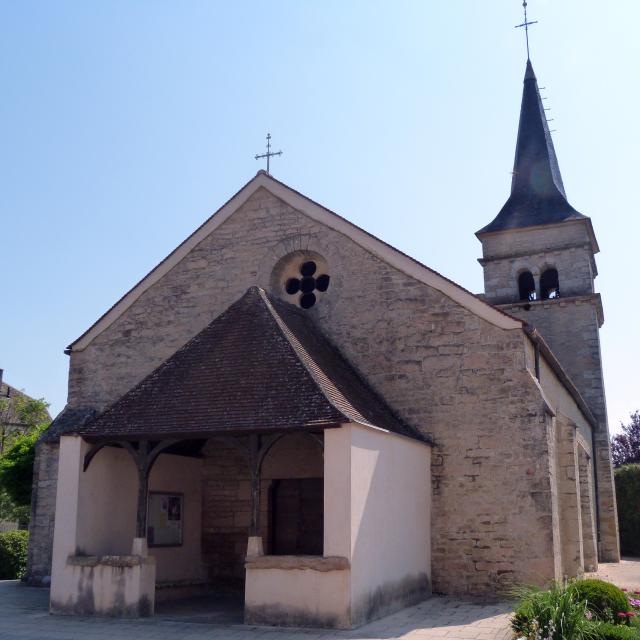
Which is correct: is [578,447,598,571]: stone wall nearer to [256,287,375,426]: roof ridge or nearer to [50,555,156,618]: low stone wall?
[256,287,375,426]: roof ridge

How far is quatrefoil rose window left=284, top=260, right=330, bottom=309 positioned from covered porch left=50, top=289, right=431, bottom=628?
1134 mm

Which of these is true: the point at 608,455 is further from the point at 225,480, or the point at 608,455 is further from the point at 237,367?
the point at 237,367

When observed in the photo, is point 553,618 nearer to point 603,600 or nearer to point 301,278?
point 603,600

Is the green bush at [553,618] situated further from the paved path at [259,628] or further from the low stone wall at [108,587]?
the low stone wall at [108,587]

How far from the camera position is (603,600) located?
9.51 meters

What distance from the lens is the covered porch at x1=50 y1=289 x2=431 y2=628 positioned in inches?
433

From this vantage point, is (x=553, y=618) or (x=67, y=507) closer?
(x=553, y=618)

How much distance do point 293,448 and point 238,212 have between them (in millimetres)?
5537

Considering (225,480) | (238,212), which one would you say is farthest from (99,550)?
(238,212)

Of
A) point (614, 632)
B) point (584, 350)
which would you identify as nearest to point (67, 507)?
point (614, 632)

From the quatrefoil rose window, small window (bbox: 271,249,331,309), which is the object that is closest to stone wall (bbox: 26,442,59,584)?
small window (bbox: 271,249,331,309)

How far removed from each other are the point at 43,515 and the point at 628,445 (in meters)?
32.2

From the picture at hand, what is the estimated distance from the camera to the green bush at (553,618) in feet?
27.1

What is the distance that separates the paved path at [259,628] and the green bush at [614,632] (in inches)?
59.6
